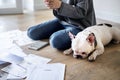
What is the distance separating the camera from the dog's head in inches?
55.6

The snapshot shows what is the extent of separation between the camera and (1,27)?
89.8 inches

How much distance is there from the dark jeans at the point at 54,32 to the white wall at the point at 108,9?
0.95m

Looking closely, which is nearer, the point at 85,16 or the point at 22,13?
the point at 85,16

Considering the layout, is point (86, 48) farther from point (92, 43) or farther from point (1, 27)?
point (1, 27)

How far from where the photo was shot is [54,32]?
1.89m

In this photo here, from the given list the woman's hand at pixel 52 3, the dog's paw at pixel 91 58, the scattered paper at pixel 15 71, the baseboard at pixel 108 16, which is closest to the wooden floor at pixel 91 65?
the dog's paw at pixel 91 58

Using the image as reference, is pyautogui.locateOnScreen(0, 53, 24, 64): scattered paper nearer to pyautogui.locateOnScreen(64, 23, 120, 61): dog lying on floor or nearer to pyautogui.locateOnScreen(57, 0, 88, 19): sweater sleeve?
pyautogui.locateOnScreen(64, 23, 120, 61): dog lying on floor

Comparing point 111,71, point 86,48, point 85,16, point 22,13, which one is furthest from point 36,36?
point 22,13

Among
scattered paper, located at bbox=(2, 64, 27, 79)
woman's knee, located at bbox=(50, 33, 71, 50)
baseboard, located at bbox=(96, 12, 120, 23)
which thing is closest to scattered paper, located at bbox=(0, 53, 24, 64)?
scattered paper, located at bbox=(2, 64, 27, 79)

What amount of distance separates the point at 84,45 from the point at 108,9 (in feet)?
4.59

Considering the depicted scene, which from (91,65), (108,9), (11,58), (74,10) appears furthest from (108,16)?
(11,58)

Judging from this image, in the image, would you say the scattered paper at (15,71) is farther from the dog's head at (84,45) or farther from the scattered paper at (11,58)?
the dog's head at (84,45)

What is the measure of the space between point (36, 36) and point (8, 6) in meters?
1.33

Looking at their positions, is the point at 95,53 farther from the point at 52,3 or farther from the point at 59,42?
the point at 52,3
